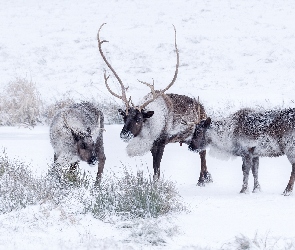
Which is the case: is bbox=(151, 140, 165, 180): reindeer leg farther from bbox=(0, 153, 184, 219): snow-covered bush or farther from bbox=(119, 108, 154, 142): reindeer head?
bbox=(0, 153, 184, 219): snow-covered bush

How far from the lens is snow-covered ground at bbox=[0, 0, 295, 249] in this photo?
5.76 m

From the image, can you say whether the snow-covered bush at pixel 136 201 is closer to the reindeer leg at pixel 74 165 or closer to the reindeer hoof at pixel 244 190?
the reindeer leg at pixel 74 165

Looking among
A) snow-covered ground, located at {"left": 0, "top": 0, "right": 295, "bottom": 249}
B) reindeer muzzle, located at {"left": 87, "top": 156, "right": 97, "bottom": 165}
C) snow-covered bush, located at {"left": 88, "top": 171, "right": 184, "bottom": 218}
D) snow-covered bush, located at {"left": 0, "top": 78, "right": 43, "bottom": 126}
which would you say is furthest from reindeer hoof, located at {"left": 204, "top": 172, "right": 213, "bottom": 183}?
snow-covered bush, located at {"left": 0, "top": 78, "right": 43, "bottom": 126}

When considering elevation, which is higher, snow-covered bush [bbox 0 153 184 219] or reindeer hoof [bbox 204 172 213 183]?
snow-covered bush [bbox 0 153 184 219]

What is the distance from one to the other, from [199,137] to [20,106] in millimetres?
7523

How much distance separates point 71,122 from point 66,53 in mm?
16324

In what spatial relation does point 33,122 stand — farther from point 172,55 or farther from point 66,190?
point 172,55

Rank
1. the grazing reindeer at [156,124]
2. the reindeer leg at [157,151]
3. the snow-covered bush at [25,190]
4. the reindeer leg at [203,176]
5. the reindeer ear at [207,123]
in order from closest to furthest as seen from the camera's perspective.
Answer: the snow-covered bush at [25,190]
the grazing reindeer at [156,124]
the reindeer ear at [207,123]
the reindeer leg at [157,151]
the reindeer leg at [203,176]

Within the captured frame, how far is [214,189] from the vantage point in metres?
8.78

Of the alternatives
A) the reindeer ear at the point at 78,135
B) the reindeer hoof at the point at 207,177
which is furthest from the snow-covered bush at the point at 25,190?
the reindeer hoof at the point at 207,177

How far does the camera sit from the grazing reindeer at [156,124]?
347 inches

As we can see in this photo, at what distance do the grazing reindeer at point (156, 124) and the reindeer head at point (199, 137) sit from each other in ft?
0.85

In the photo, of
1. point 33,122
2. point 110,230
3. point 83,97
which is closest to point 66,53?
point 83,97

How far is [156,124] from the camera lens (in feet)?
29.7
